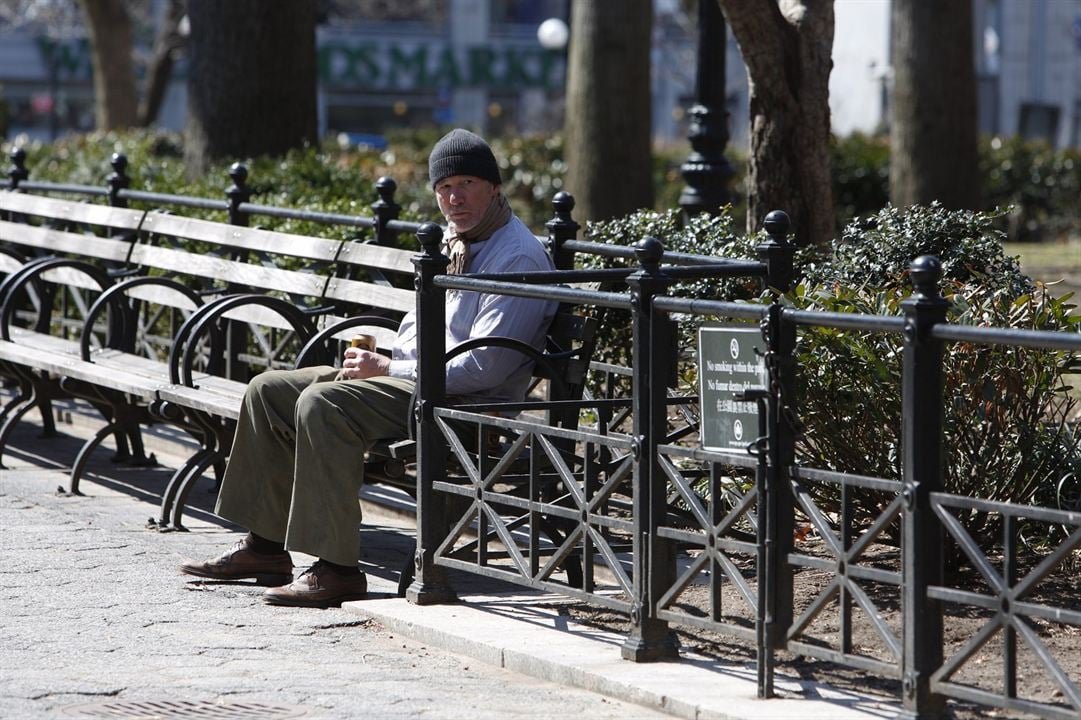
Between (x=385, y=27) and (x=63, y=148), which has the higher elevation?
(x=385, y=27)

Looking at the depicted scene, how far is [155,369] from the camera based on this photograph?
749cm

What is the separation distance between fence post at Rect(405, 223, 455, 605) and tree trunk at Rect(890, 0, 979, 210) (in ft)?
34.5

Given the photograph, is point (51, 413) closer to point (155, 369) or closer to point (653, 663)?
point (155, 369)

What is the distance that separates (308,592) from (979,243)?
2.63 m

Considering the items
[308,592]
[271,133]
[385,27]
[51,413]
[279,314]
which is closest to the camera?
[308,592]

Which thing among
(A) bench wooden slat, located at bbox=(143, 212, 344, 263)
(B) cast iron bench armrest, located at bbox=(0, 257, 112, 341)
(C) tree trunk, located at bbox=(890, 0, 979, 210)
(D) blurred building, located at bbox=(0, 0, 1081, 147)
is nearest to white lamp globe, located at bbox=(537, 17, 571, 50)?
(C) tree trunk, located at bbox=(890, 0, 979, 210)

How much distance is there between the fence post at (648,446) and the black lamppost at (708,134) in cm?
559

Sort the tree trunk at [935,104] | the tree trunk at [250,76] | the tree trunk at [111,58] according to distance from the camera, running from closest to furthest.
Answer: the tree trunk at [250,76] → the tree trunk at [935,104] → the tree trunk at [111,58]

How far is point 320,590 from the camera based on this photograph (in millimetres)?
5582

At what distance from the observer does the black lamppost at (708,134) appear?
33.3 ft

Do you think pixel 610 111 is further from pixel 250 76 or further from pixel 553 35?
pixel 553 35

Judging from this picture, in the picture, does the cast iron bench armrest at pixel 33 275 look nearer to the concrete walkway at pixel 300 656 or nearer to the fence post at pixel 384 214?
the fence post at pixel 384 214

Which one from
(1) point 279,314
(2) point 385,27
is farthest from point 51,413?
(2) point 385,27

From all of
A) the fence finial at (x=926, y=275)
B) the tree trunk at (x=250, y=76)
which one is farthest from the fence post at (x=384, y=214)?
the fence finial at (x=926, y=275)
